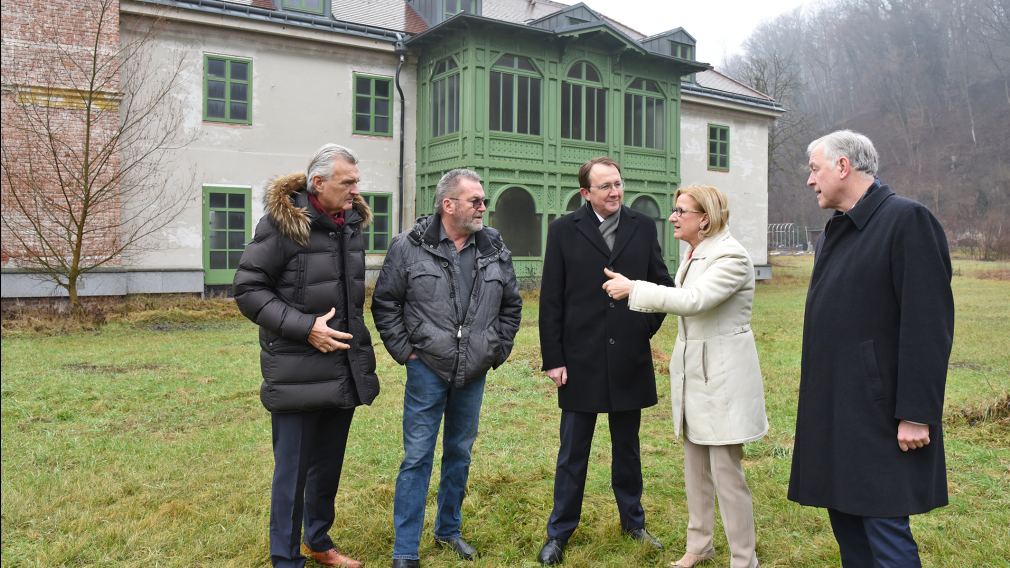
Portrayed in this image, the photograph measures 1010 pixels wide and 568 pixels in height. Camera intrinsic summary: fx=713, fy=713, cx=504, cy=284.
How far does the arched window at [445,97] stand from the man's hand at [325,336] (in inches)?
594

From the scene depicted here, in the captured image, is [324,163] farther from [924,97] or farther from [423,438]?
[924,97]

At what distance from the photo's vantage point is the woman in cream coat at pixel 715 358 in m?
3.47

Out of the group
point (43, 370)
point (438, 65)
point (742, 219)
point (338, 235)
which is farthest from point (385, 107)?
point (338, 235)

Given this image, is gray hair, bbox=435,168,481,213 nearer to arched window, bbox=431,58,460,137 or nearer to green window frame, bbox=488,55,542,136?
arched window, bbox=431,58,460,137

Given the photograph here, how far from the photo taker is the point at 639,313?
4.07 m

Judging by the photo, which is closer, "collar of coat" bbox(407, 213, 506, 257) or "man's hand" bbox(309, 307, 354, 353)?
"man's hand" bbox(309, 307, 354, 353)

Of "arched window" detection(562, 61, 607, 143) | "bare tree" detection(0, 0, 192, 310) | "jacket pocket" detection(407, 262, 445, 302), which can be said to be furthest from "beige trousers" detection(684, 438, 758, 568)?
"arched window" detection(562, 61, 607, 143)

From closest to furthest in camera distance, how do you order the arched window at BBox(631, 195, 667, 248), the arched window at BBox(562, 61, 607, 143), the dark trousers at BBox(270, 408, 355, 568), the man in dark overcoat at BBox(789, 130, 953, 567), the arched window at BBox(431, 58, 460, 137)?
the man in dark overcoat at BBox(789, 130, 953, 567) < the dark trousers at BBox(270, 408, 355, 568) < the arched window at BBox(431, 58, 460, 137) < the arched window at BBox(562, 61, 607, 143) < the arched window at BBox(631, 195, 667, 248)

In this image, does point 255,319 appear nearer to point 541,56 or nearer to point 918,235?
point 918,235

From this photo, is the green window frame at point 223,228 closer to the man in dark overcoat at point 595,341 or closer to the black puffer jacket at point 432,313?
the black puffer jacket at point 432,313

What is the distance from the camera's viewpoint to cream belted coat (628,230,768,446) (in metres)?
3.46

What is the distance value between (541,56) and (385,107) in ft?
14.3

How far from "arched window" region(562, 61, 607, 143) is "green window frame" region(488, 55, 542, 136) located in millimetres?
989

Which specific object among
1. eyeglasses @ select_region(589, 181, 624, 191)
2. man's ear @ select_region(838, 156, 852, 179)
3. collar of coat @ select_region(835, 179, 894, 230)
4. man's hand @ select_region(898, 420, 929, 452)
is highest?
eyeglasses @ select_region(589, 181, 624, 191)
